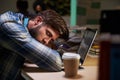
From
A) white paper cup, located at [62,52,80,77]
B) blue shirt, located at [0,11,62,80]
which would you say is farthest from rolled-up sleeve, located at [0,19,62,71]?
white paper cup, located at [62,52,80,77]

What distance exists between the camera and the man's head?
1944 millimetres

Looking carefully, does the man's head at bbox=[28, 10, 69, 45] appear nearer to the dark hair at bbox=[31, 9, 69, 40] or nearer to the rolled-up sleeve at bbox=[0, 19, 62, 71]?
the dark hair at bbox=[31, 9, 69, 40]

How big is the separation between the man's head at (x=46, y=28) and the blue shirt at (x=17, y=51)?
0.12m

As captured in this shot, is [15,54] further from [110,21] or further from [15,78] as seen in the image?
[110,21]

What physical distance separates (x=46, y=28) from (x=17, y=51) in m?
0.28

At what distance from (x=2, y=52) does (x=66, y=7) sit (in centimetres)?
453

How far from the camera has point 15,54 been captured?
1.82 meters

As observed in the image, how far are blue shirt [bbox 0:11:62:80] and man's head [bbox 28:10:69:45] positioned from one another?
0.39 feet

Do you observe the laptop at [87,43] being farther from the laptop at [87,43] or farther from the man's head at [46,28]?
the man's head at [46,28]

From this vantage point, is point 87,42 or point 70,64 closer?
point 70,64

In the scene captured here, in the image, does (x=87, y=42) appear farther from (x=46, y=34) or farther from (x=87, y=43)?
(x=46, y=34)

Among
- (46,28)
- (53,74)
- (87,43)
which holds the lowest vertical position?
(53,74)

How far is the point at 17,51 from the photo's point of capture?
178 cm

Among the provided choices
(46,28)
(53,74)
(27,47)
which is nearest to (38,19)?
(46,28)
